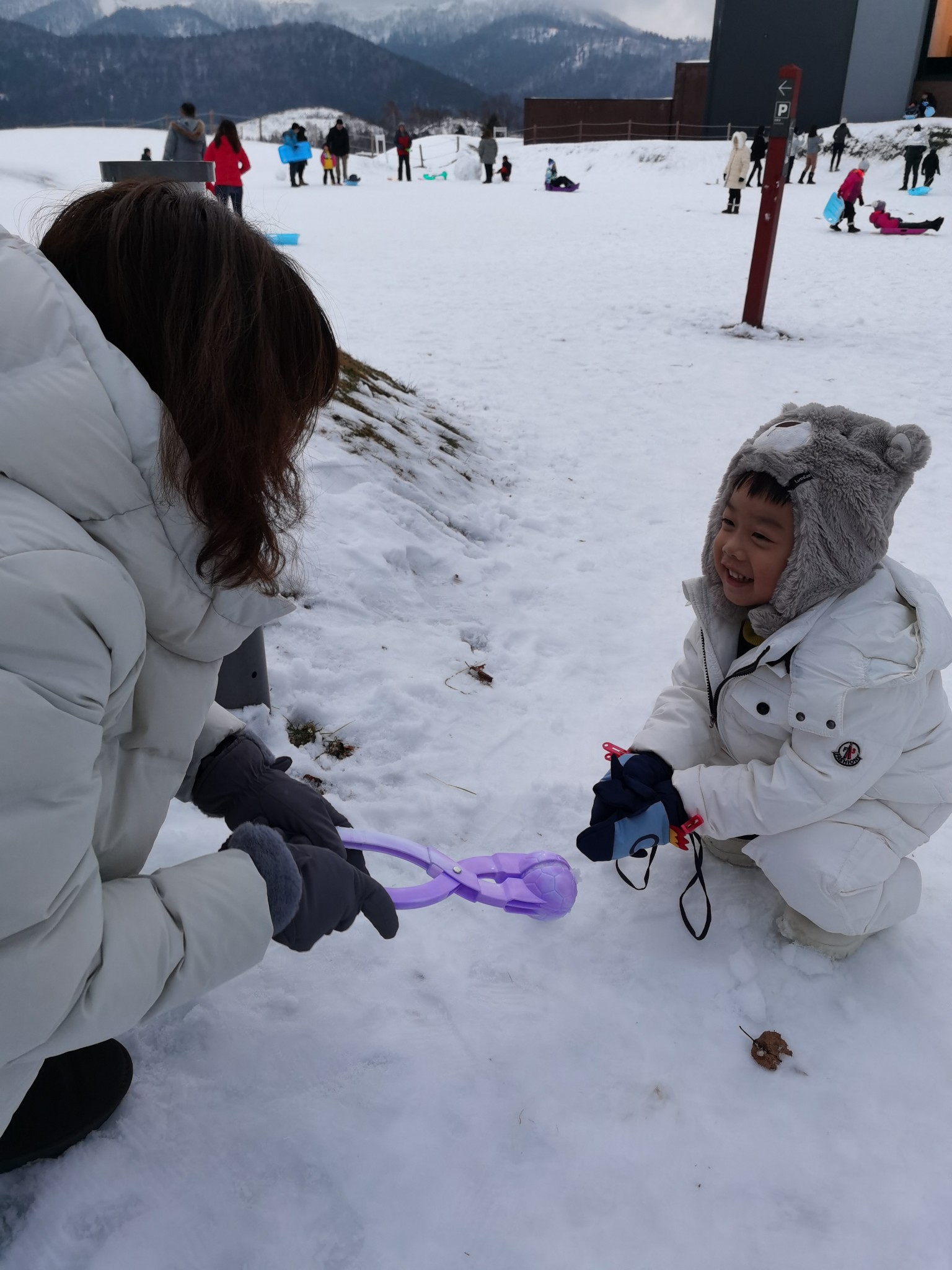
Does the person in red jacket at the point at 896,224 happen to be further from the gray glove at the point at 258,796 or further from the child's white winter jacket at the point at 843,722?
the gray glove at the point at 258,796

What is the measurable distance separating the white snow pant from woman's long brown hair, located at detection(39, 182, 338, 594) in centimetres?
132

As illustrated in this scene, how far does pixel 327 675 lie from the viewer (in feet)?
8.94

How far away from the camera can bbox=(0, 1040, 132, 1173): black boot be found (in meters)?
1.38

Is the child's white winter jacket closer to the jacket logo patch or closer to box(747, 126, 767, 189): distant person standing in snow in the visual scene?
the jacket logo patch

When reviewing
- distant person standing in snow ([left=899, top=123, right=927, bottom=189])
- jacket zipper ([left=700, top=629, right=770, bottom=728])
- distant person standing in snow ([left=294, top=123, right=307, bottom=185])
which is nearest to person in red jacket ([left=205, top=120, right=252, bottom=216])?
distant person standing in snow ([left=294, top=123, right=307, bottom=185])

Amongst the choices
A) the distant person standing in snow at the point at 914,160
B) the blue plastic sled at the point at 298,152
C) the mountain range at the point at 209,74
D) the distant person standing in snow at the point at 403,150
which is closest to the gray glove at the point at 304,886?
the blue plastic sled at the point at 298,152

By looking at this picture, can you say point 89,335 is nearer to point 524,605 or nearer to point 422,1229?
point 422,1229

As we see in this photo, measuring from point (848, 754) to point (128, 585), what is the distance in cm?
138

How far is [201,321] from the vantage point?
110cm

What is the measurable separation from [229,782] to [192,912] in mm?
513

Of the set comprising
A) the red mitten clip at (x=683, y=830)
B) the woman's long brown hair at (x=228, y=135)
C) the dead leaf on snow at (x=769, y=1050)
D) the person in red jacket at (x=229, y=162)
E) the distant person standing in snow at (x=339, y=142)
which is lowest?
the dead leaf on snow at (x=769, y=1050)

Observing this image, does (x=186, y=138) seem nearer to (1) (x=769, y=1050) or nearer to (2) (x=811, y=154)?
(1) (x=769, y=1050)

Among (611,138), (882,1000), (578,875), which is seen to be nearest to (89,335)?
(578,875)

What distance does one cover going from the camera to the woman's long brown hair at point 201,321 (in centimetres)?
109
